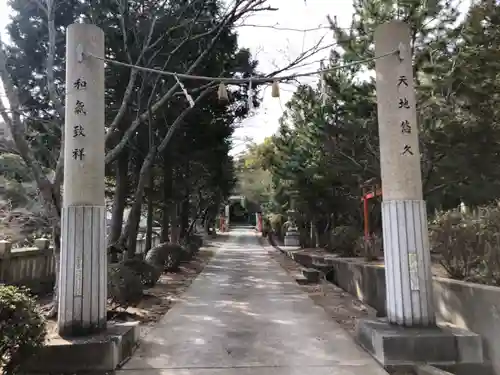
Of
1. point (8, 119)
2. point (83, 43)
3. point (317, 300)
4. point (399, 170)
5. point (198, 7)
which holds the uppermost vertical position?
point (198, 7)

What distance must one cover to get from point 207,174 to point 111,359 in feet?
61.0

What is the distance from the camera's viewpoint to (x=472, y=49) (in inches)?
376

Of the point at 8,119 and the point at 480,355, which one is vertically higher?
the point at 8,119

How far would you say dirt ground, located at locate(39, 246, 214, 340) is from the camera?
7.74m

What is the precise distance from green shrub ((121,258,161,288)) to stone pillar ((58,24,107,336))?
5.17m

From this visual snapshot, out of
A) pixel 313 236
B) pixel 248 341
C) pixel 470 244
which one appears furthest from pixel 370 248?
pixel 313 236

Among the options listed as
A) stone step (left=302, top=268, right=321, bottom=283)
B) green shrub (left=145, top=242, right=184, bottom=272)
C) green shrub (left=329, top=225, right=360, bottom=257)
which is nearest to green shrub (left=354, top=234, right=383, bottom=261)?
green shrub (left=329, top=225, right=360, bottom=257)

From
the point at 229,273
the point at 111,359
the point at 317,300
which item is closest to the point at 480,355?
the point at 111,359

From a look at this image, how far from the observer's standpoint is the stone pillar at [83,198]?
5.95 meters

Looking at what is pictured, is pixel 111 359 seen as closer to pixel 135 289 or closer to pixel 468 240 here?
pixel 135 289

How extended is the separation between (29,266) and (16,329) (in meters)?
7.25

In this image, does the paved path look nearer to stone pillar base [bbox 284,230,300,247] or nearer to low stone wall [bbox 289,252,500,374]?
low stone wall [bbox 289,252,500,374]

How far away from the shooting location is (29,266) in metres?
11.1

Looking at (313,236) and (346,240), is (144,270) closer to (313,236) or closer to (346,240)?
(346,240)
